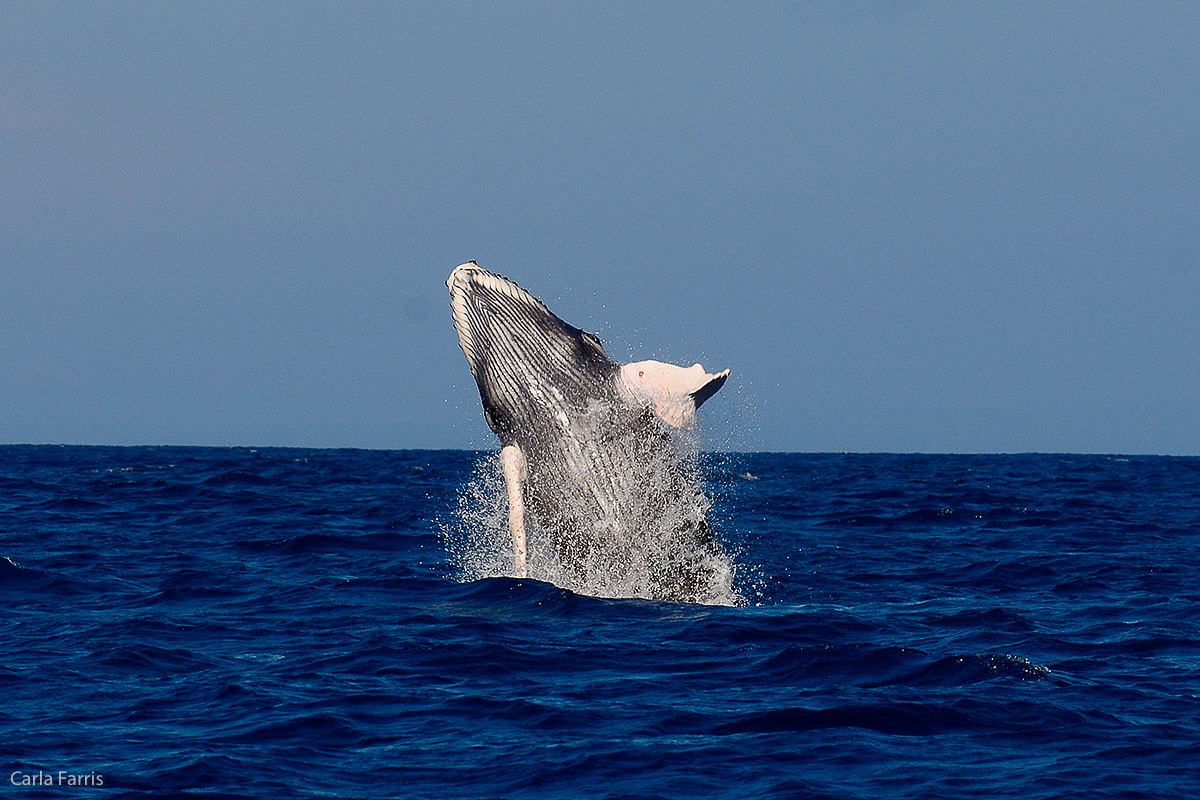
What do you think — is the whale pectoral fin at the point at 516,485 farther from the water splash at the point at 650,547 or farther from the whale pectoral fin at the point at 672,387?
the whale pectoral fin at the point at 672,387

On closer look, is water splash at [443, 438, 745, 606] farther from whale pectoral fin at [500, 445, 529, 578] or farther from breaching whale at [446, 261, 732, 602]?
whale pectoral fin at [500, 445, 529, 578]

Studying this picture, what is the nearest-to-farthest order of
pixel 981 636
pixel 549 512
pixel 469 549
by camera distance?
1. pixel 981 636
2. pixel 549 512
3. pixel 469 549

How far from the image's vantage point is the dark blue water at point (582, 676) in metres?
7.73

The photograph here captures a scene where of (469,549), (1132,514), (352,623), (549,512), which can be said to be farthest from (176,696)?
(1132,514)

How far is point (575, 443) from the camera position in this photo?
12.9 m

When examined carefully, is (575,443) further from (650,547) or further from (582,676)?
(582,676)

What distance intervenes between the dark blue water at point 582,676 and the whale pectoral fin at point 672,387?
2.04 metres

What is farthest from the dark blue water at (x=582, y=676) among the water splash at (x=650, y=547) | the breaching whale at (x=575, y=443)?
the breaching whale at (x=575, y=443)

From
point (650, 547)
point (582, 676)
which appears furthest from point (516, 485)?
point (582, 676)

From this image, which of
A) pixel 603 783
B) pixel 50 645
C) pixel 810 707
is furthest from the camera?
pixel 50 645

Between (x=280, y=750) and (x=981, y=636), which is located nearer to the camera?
(x=280, y=750)

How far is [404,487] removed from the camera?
37.0 metres

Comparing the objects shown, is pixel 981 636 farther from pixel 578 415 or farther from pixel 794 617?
pixel 578 415

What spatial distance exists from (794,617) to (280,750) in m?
6.16
